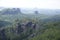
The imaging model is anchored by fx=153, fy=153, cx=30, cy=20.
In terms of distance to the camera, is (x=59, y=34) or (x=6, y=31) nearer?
(x=59, y=34)

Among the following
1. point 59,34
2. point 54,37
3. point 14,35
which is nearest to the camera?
point 54,37

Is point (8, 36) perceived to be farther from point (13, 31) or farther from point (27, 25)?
point (27, 25)

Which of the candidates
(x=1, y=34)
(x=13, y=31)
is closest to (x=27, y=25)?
(x=13, y=31)

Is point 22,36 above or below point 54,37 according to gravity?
below

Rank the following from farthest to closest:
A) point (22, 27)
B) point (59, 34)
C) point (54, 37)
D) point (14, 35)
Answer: point (22, 27) < point (14, 35) < point (59, 34) < point (54, 37)

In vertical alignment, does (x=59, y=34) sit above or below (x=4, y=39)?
above

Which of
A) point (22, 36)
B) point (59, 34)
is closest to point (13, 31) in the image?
point (22, 36)

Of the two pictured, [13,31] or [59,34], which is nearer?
[59,34]

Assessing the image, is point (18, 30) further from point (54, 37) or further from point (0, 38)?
point (54, 37)

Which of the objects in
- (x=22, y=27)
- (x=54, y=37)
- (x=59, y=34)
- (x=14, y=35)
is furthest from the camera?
(x=22, y=27)
